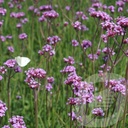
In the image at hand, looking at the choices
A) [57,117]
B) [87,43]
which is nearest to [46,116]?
[57,117]

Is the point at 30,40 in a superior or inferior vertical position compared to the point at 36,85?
superior

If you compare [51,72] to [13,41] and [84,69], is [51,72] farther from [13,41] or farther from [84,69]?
[13,41]

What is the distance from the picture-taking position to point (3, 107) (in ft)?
7.70

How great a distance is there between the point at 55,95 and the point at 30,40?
151 centimetres

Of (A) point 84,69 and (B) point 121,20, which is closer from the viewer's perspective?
(B) point 121,20

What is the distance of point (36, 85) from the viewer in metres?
2.28

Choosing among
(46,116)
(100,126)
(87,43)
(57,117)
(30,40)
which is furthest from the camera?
(30,40)

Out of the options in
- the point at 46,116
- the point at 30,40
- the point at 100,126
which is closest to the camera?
the point at 100,126

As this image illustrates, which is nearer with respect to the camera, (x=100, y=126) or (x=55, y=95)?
(x=100, y=126)

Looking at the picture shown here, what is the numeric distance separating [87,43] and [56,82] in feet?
2.12

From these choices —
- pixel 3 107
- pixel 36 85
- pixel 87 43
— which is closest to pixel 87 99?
pixel 36 85

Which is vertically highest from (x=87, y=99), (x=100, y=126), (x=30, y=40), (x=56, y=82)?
(x=30, y=40)

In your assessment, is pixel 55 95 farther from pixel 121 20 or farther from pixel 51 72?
pixel 121 20

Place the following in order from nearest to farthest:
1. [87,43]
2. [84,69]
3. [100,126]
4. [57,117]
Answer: [100,126]
[57,117]
[87,43]
[84,69]
